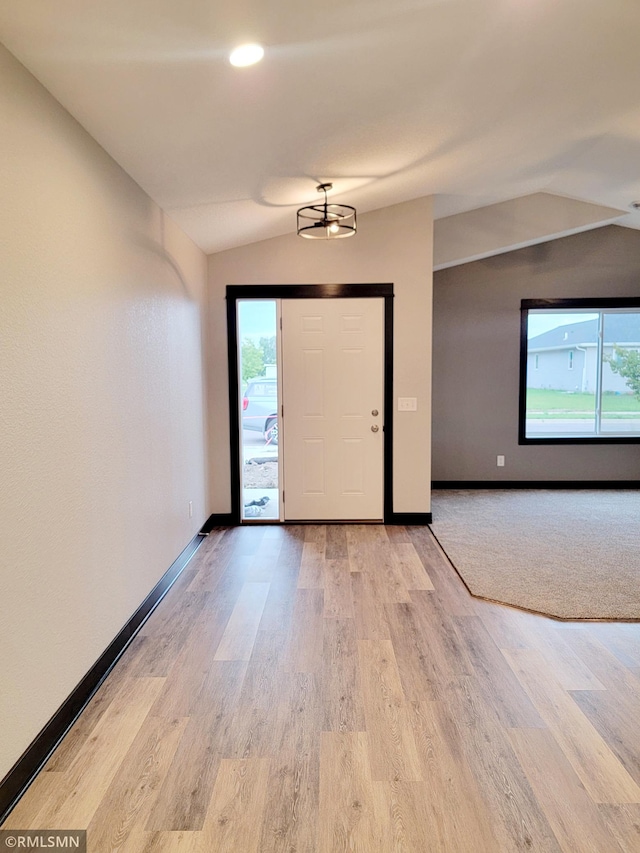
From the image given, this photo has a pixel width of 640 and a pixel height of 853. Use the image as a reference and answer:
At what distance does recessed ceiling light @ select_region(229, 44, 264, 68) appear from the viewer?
190 centimetres

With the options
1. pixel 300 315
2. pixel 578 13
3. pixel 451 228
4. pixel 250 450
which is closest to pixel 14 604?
pixel 578 13

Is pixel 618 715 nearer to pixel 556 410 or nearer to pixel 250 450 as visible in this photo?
pixel 556 410

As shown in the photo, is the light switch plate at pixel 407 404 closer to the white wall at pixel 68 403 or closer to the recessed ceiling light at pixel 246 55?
the white wall at pixel 68 403

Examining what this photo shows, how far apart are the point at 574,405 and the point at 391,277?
312 centimetres

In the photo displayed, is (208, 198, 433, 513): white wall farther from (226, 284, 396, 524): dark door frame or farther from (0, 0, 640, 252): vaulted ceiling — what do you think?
(0, 0, 640, 252): vaulted ceiling

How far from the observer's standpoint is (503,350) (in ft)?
19.8

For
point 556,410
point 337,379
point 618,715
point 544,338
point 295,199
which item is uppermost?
point 295,199

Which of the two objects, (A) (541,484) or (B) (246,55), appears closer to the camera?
(B) (246,55)

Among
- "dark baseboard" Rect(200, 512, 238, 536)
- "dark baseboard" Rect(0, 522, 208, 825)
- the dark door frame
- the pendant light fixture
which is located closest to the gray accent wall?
the dark door frame

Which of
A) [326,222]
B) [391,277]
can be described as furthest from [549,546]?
[326,222]

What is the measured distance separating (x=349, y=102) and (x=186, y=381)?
220 centimetres

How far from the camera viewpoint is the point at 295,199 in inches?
146

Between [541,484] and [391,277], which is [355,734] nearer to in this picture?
[391,277]

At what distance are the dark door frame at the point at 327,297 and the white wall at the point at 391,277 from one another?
46 mm
